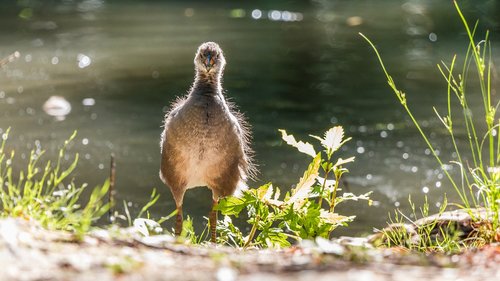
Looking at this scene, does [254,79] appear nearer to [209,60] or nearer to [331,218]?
[209,60]

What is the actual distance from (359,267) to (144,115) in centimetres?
795

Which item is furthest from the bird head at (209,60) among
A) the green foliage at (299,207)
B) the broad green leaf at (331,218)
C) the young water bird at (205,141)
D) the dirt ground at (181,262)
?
the dirt ground at (181,262)

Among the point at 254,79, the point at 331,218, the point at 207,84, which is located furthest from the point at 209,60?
the point at 254,79

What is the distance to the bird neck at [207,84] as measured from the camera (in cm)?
566

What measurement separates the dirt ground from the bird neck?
2.20m

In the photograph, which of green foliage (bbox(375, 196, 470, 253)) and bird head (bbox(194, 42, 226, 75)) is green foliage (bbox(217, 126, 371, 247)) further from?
bird head (bbox(194, 42, 226, 75))

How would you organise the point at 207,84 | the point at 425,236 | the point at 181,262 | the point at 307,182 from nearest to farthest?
the point at 181,262, the point at 307,182, the point at 425,236, the point at 207,84

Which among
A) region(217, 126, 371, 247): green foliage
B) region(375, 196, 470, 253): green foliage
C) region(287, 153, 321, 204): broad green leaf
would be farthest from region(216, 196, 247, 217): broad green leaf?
region(375, 196, 470, 253): green foliage

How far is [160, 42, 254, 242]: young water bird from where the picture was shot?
5480 mm

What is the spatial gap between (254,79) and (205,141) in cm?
730

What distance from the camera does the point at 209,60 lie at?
5.80 meters

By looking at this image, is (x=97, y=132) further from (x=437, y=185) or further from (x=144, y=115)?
(x=437, y=185)

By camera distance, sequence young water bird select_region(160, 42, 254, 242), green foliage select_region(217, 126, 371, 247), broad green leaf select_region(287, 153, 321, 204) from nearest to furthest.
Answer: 1. green foliage select_region(217, 126, 371, 247)
2. broad green leaf select_region(287, 153, 321, 204)
3. young water bird select_region(160, 42, 254, 242)

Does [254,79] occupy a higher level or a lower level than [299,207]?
lower
